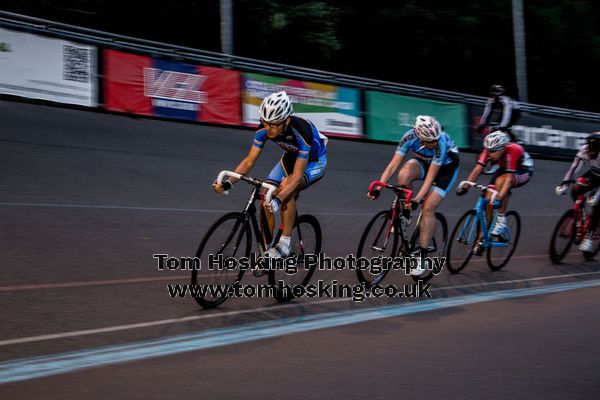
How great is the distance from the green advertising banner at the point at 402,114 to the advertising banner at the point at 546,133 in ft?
1.22

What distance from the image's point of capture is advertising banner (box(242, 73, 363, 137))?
58.0 ft

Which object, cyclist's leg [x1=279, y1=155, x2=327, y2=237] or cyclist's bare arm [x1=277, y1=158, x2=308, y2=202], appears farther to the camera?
cyclist's leg [x1=279, y1=155, x2=327, y2=237]

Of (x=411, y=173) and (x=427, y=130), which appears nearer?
(x=427, y=130)

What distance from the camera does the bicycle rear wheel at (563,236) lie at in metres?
10.5

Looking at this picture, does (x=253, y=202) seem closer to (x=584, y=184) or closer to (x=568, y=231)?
(x=568, y=231)

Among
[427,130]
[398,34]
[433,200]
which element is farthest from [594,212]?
[398,34]

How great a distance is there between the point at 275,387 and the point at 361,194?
994 cm

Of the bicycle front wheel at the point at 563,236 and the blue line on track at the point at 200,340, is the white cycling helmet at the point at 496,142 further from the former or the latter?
the blue line on track at the point at 200,340

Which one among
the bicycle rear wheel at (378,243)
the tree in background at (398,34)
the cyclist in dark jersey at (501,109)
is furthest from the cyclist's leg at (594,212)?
the tree in background at (398,34)

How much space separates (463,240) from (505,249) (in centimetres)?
85

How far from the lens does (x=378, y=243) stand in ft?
26.5

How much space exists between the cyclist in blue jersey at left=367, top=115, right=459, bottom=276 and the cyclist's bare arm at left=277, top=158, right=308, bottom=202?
45.0 inches

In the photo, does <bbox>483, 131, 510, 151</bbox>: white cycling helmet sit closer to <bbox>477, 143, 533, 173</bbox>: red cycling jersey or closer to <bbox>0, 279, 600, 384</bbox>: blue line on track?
<bbox>477, 143, 533, 173</bbox>: red cycling jersey

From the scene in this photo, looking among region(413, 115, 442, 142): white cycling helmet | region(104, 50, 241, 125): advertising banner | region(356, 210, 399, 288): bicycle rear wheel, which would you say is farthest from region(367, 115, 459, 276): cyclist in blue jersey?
region(104, 50, 241, 125): advertising banner
